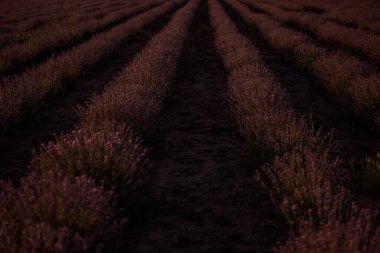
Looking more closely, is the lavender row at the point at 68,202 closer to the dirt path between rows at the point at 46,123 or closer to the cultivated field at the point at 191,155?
the cultivated field at the point at 191,155

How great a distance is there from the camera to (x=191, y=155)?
505 cm

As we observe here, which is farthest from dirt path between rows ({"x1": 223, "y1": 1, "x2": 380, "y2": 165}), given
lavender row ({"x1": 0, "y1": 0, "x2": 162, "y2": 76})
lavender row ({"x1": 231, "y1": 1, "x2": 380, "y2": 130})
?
lavender row ({"x1": 0, "y1": 0, "x2": 162, "y2": 76})

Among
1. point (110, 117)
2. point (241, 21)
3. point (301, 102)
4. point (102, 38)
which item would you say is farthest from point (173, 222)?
point (241, 21)

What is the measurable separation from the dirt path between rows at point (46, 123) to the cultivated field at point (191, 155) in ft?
0.08

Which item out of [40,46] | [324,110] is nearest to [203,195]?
[324,110]

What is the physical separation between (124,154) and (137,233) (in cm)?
69

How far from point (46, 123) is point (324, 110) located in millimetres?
3771

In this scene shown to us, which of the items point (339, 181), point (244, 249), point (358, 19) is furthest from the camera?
point (358, 19)

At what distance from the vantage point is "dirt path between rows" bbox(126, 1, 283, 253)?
130 inches

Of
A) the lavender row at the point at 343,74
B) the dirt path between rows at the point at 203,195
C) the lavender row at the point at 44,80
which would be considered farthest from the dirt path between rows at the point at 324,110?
the lavender row at the point at 44,80

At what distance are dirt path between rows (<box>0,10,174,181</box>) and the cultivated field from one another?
24 millimetres

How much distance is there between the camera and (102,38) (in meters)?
11.9

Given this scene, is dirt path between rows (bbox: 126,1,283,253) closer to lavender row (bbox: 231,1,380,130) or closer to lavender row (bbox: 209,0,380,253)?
lavender row (bbox: 209,0,380,253)

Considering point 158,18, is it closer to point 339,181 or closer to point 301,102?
point 301,102
